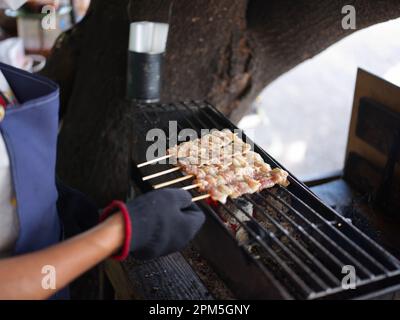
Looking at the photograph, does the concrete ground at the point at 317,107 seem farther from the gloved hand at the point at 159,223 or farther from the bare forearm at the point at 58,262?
the bare forearm at the point at 58,262

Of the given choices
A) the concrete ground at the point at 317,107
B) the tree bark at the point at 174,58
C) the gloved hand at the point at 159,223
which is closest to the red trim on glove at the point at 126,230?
the gloved hand at the point at 159,223

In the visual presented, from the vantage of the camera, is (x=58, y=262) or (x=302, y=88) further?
(x=302, y=88)

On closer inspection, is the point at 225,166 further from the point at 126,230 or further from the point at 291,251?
the point at 126,230

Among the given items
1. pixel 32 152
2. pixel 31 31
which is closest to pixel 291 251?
pixel 32 152

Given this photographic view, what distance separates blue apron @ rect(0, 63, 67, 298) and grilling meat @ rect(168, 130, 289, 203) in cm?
73

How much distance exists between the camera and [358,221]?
10.2ft

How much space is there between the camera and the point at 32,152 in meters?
2.04

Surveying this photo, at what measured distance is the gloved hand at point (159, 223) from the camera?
191 centimetres

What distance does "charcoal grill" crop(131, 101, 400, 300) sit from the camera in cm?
192

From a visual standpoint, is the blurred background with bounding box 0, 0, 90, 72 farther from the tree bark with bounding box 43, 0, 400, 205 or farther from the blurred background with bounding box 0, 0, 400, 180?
the tree bark with bounding box 43, 0, 400, 205

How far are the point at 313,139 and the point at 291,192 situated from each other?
5.80 metres

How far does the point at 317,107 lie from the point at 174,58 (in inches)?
225

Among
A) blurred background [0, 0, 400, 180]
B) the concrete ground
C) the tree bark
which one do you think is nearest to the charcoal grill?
the tree bark

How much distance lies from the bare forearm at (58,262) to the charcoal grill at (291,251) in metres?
0.52
